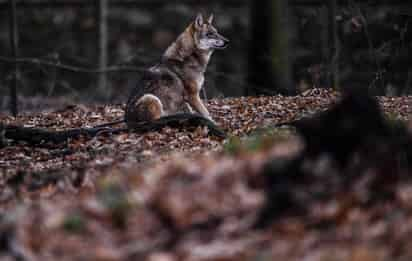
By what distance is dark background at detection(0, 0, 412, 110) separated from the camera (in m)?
16.5

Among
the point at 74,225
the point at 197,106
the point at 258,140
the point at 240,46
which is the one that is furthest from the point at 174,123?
the point at 240,46

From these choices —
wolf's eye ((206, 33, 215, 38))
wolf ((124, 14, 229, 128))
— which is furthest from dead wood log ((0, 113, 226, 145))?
wolf's eye ((206, 33, 215, 38))

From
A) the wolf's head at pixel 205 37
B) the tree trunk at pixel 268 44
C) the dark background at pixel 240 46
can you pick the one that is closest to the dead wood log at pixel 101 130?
the wolf's head at pixel 205 37

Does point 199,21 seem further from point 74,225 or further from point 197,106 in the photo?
point 74,225

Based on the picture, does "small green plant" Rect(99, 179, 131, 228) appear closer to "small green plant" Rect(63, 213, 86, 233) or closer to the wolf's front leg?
"small green plant" Rect(63, 213, 86, 233)

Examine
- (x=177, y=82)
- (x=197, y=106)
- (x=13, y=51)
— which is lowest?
(x=197, y=106)

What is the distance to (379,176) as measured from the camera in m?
6.18

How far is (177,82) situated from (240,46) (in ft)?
47.0

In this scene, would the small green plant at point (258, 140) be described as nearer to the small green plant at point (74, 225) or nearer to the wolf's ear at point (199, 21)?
the small green plant at point (74, 225)

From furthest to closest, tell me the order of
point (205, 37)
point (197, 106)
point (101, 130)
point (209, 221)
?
1. point (205, 37)
2. point (197, 106)
3. point (101, 130)
4. point (209, 221)

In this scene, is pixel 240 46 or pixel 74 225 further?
pixel 240 46

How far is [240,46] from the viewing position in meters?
25.7

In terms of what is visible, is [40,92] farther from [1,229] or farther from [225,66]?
[1,229]

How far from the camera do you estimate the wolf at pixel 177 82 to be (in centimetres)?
1111
